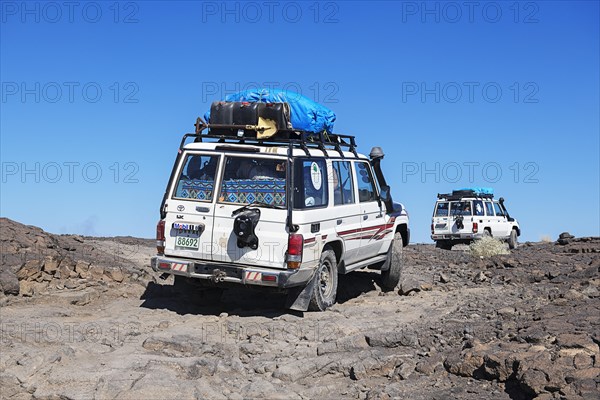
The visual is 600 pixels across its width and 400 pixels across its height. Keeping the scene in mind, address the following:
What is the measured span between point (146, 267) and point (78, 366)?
259 inches

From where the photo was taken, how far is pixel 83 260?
42.1 feet

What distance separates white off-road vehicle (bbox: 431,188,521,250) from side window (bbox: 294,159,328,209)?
49.9ft

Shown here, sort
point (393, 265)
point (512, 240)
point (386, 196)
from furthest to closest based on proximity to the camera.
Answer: point (512, 240), point (393, 265), point (386, 196)

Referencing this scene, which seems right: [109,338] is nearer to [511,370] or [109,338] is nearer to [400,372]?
[400,372]

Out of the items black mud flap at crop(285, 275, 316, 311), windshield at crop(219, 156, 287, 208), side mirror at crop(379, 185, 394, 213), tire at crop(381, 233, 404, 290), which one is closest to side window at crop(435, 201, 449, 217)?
tire at crop(381, 233, 404, 290)

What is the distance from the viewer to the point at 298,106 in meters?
10.4

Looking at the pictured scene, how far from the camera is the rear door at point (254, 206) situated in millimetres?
9586

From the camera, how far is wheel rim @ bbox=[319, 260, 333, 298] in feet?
34.1

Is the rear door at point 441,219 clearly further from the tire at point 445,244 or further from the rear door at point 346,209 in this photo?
the rear door at point 346,209

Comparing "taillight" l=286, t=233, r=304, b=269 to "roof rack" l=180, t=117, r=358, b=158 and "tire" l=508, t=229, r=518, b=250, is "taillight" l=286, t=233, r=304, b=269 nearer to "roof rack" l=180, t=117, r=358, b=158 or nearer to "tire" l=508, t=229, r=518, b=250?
"roof rack" l=180, t=117, r=358, b=158

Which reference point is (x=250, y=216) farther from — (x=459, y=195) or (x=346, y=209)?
(x=459, y=195)

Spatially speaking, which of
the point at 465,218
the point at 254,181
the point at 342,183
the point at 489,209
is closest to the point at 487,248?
the point at 465,218

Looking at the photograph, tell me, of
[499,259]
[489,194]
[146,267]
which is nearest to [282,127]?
[146,267]

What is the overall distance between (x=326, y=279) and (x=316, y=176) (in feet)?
4.65
